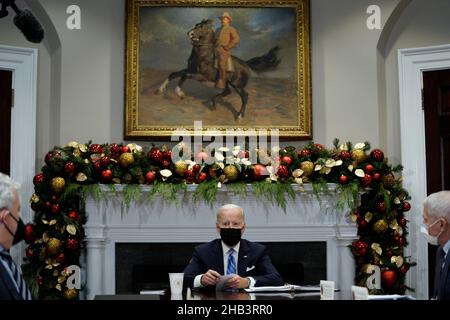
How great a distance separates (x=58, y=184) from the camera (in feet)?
17.1

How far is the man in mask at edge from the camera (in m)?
2.20

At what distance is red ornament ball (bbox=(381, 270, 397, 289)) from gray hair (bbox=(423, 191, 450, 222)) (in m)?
2.30

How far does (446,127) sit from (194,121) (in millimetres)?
2140

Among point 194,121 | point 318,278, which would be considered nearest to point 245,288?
point 318,278

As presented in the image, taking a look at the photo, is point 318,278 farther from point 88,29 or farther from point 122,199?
point 88,29

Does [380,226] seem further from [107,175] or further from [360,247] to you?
[107,175]

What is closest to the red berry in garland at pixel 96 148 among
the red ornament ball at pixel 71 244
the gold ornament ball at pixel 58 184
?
the gold ornament ball at pixel 58 184

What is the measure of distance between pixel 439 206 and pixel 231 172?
2.47m

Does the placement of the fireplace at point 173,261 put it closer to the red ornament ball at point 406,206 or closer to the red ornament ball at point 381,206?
the red ornament ball at point 381,206

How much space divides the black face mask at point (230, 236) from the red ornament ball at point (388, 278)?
1721 mm

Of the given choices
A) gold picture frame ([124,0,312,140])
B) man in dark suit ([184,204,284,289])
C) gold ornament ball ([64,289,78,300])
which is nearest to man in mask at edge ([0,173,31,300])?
man in dark suit ([184,204,284,289])

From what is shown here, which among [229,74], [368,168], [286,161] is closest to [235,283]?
[286,161]

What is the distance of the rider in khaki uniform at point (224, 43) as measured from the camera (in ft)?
19.4

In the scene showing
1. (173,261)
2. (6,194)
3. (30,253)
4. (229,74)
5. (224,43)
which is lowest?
(173,261)
